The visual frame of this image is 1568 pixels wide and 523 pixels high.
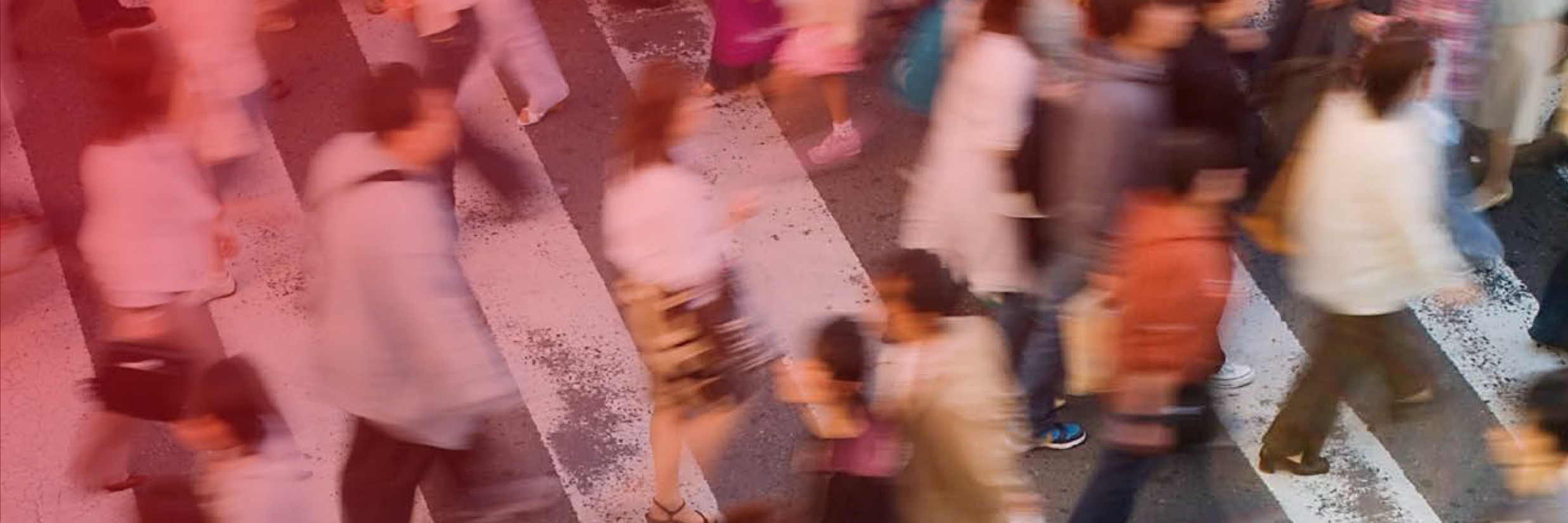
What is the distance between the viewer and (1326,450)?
261 inches

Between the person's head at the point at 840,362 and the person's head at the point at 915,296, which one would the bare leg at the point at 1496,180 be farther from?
the person's head at the point at 840,362

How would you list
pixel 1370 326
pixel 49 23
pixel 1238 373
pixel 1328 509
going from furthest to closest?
pixel 49 23, pixel 1238 373, pixel 1328 509, pixel 1370 326

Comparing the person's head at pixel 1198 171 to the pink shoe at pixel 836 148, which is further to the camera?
the pink shoe at pixel 836 148

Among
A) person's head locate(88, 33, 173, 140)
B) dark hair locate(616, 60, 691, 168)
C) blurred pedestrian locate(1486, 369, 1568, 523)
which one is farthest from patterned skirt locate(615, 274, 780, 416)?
blurred pedestrian locate(1486, 369, 1568, 523)

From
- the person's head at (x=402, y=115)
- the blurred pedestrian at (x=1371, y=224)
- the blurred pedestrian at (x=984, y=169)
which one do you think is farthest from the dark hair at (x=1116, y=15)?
the person's head at (x=402, y=115)

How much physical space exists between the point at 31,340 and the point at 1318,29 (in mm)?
4821

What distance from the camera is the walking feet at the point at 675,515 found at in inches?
249

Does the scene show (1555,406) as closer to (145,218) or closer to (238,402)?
(238,402)

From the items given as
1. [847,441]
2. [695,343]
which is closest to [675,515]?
[695,343]

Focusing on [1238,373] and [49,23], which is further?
[49,23]

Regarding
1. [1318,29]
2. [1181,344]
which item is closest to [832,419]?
[1181,344]

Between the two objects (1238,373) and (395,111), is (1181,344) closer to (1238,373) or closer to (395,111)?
(1238,373)

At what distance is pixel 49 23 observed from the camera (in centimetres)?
862

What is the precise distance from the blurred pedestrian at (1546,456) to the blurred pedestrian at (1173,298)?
0.85 m
